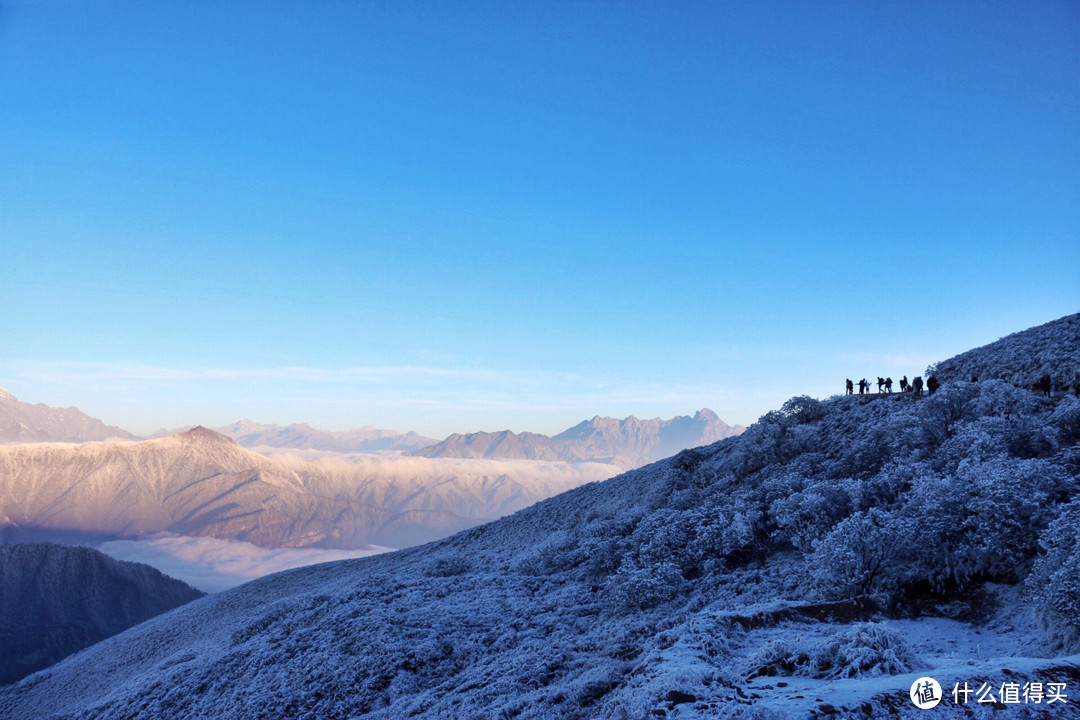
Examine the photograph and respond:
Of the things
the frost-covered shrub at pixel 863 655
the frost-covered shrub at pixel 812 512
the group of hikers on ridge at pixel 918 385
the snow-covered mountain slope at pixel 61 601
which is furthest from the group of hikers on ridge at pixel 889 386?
the snow-covered mountain slope at pixel 61 601

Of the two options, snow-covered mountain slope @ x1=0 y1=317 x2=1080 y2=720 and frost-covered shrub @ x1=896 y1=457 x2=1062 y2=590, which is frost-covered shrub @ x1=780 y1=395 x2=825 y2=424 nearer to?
snow-covered mountain slope @ x1=0 y1=317 x2=1080 y2=720

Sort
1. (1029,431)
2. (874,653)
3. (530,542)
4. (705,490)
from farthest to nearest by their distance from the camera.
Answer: (530,542) → (705,490) → (1029,431) → (874,653)

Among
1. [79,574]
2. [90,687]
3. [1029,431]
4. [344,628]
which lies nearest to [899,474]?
[1029,431]

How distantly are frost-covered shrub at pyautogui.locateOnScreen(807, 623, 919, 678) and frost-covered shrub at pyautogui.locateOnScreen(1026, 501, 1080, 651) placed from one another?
4529 mm

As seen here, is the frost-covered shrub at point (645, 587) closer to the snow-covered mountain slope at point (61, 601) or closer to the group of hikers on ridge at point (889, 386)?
the group of hikers on ridge at point (889, 386)

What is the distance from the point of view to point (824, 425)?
46906 mm

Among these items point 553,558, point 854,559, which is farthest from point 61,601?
point 854,559

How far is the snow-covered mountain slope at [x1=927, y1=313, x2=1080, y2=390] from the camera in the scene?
41.3 metres

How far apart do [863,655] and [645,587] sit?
46.0 ft

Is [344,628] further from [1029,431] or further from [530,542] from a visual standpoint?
[1029,431]

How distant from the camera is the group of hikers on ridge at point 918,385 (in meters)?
36.2

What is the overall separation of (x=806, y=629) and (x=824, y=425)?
32260 mm

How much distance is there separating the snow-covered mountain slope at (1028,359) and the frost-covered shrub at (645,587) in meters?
27.7

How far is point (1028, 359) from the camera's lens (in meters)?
45.1
